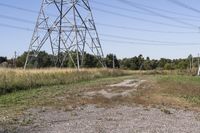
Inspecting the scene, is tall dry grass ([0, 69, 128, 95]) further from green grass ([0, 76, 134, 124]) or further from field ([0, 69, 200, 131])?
green grass ([0, 76, 134, 124])

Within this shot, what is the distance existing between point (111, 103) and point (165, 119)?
13.6ft

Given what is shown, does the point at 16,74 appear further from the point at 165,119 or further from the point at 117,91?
the point at 165,119

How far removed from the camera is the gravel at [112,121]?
1230 cm

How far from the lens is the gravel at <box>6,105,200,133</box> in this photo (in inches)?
484

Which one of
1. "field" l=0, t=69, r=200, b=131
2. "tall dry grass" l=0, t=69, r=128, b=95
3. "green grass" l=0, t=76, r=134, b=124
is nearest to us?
"green grass" l=0, t=76, r=134, b=124

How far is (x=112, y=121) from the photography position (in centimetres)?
1393

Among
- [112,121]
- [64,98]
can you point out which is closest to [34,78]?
[64,98]

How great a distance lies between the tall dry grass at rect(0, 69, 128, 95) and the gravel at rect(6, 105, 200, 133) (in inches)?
292

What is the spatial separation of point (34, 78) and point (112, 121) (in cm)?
1568

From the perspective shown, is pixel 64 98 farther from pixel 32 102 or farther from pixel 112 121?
pixel 112 121

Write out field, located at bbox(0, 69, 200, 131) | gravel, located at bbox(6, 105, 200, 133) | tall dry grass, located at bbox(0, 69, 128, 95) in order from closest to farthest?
gravel, located at bbox(6, 105, 200, 133) → field, located at bbox(0, 69, 200, 131) → tall dry grass, located at bbox(0, 69, 128, 95)

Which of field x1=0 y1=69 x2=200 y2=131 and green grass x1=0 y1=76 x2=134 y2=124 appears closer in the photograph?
green grass x1=0 y1=76 x2=134 y2=124

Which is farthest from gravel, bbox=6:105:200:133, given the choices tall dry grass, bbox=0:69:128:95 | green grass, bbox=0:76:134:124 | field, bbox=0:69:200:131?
tall dry grass, bbox=0:69:128:95

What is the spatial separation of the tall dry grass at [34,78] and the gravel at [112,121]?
7407 mm
